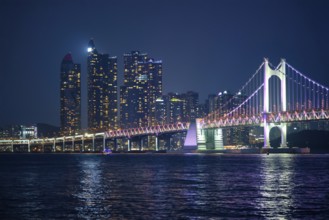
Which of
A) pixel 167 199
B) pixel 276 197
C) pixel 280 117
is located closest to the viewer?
pixel 167 199

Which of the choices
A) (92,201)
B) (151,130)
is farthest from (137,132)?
(92,201)

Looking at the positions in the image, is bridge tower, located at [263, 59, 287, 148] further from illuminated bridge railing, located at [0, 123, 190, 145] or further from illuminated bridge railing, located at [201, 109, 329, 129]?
illuminated bridge railing, located at [0, 123, 190, 145]

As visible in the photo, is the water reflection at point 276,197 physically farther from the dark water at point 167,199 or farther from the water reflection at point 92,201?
the water reflection at point 92,201

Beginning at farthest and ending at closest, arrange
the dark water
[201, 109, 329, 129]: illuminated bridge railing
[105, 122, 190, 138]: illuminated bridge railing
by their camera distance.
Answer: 1. [105, 122, 190, 138]: illuminated bridge railing
2. [201, 109, 329, 129]: illuminated bridge railing
3. the dark water

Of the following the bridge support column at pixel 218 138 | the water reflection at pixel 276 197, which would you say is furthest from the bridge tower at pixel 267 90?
the water reflection at pixel 276 197

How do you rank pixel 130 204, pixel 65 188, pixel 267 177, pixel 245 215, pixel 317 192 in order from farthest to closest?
1. pixel 267 177
2. pixel 65 188
3. pixel 317 192
4. pixel 130 204
5. pixel 245 215

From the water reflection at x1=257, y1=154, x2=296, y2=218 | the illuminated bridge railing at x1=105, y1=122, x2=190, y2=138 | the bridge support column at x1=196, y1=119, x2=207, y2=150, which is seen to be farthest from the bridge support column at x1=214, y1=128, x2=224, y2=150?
the water reflection at x1=257, y1=154, x2=296, y2=218

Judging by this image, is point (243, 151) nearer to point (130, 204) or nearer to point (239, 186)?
point (239, 186)

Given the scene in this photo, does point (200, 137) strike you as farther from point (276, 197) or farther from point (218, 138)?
point (276, 197)

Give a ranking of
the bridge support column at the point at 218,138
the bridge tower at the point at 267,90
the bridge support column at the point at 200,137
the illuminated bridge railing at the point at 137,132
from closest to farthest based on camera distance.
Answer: the bridge tower at the point at 267,90 < the bridge support column at the point at 200,137 < the bridge support column at the point at 218,138 < the illuminated bridge railing at the point at 137,132

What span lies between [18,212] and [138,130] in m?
144

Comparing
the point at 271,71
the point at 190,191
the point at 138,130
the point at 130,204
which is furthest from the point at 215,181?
the point at 138,130

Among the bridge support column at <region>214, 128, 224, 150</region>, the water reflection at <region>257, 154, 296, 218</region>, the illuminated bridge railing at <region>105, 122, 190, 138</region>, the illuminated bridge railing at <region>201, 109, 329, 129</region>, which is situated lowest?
the water reflection at <region>257, 154, 296, 218</region>

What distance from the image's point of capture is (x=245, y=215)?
87.7 feet
